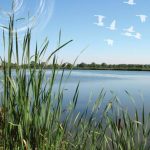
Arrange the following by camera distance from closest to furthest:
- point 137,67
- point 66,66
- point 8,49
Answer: point 8,49 → point 66,66 → point 137,67

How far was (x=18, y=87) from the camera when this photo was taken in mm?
2939

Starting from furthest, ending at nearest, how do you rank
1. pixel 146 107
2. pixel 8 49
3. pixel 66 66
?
pixel 146 107 < pixel 66 66 < pixel 8 49

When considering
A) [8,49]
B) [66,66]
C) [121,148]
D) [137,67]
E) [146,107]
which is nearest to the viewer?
[8,49]

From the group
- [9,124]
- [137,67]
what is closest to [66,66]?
[9,124]

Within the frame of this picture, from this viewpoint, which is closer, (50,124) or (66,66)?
(50,124)

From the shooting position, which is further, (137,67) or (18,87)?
(137,67)

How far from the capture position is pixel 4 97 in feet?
9.58

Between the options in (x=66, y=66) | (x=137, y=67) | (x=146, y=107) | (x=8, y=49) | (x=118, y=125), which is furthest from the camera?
(x=137, y=67)

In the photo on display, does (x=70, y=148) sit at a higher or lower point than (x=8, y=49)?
lower

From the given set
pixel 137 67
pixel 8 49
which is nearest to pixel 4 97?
pixel 8 49

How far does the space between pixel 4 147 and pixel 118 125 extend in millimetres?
1700

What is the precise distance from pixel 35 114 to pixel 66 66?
2.68 feet

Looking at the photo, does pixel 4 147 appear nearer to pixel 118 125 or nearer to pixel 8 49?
pixel 8 49

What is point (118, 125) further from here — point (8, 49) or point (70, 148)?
point (8, 49)
